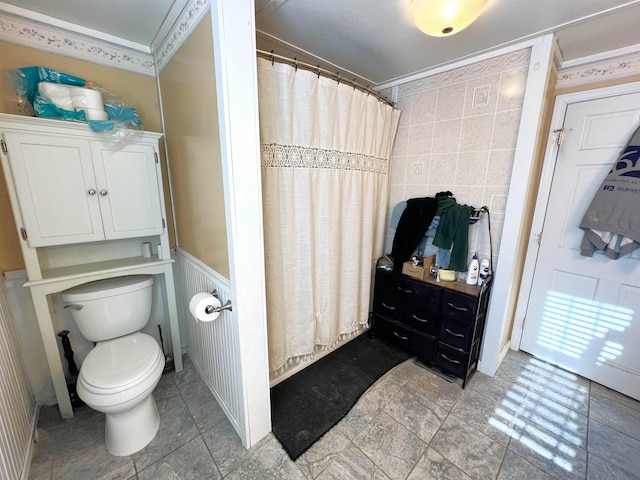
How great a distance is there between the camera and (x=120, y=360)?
4.40 ft

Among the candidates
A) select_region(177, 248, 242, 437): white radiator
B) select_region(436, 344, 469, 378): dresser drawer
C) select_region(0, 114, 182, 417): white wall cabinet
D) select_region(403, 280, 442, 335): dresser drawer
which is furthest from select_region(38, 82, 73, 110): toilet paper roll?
select_region(436, 344, 469, 378): dresser drawer

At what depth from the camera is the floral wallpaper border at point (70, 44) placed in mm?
1256

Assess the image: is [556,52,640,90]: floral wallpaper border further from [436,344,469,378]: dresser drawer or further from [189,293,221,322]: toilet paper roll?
[189,293,221,322]: toilet paper roll

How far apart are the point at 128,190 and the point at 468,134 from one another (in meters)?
2.25

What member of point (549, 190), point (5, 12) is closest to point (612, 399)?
point (549, 190)

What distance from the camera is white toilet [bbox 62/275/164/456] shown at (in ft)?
3.94

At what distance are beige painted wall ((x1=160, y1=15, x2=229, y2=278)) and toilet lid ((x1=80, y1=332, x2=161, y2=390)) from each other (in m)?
0.59

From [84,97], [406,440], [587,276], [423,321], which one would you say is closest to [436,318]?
[423,321]

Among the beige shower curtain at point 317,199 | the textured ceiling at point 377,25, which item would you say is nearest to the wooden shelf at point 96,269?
the beige shower curtain at point 317,199

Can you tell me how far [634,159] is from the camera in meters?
1.48

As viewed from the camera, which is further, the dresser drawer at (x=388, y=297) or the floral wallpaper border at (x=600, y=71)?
the dresser drawer at (x=388, y=297)

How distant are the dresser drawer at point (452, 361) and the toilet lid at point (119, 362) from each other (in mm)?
1841

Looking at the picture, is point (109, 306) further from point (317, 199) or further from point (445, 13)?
point (445, 13)

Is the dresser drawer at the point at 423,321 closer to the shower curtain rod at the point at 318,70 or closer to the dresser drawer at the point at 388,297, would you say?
the dresser drawer at the point at 388,297
